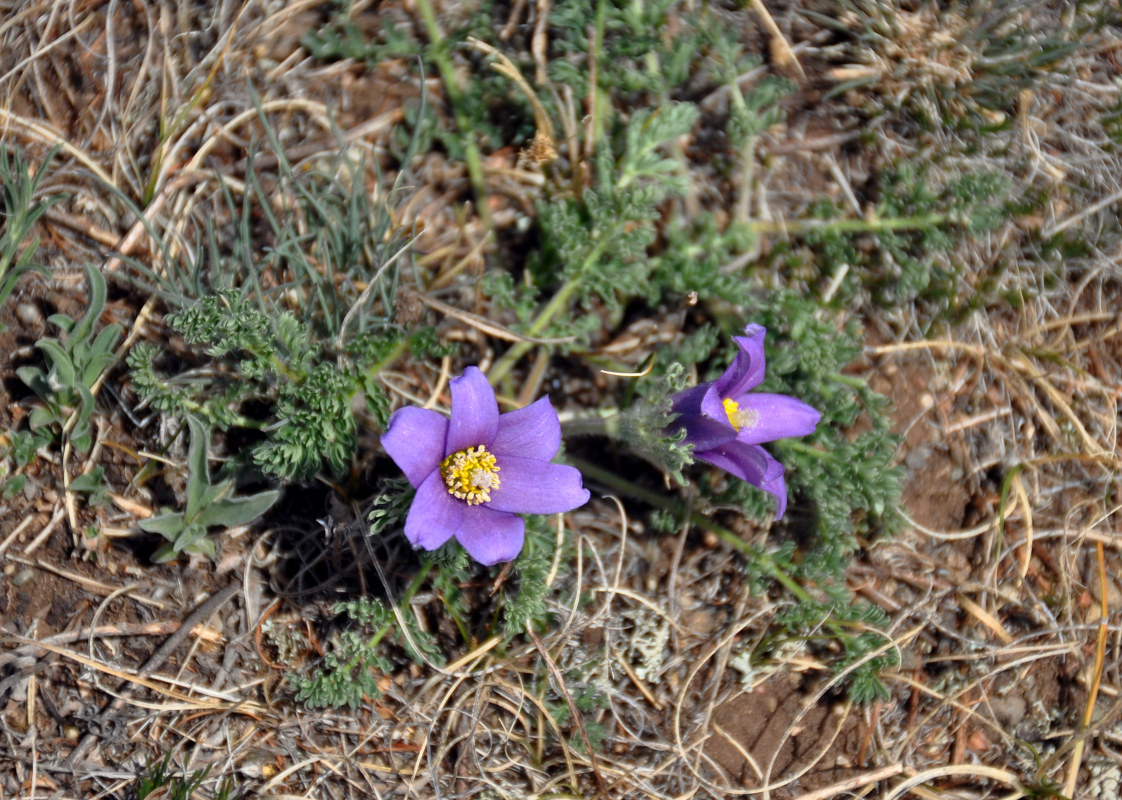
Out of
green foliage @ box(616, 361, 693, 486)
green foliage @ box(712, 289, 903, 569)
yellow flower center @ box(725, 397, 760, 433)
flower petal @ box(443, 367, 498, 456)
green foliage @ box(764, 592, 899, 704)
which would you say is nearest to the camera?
flower petal @ box(443, 367, 498, 456)

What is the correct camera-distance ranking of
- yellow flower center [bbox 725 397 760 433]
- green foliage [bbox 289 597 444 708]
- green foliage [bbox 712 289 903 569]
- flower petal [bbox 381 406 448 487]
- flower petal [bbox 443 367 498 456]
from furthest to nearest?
green foliage [bbox 712 289 903 569] → green foliage [bbox 289 597 444 708] → yellow flower center [bbox 725 397 760 433] → flower petal [bbox 443 367 498 456] → flower petal [bbox 381 406 448 487]

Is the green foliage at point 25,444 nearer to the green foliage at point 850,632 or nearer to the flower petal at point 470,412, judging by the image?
the flower petal at point 470,412

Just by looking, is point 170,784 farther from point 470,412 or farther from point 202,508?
point 470,412

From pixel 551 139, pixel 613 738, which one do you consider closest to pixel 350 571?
pixel 613 738

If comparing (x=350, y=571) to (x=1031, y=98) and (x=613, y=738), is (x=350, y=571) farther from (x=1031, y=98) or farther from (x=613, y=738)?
(x=1031, y=98)

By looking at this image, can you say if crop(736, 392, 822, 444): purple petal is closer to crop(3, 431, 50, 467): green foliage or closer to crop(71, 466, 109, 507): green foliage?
crop(71, 466, 109, 507): green foliage

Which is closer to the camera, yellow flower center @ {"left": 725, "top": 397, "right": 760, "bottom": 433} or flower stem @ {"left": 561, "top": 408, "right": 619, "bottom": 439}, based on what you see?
yellow flower center @ {"left": 725, "top": 397, "right": 760, "bottom": 433}

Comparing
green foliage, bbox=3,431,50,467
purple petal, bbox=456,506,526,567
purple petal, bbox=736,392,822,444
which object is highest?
green foliage, bbox=3,431,50,467

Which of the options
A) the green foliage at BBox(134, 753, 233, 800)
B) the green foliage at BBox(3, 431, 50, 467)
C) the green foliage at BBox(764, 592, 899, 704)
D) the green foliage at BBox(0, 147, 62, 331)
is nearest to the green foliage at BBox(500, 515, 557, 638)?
the green foliage at BBox(764, 592, 899, 704)
